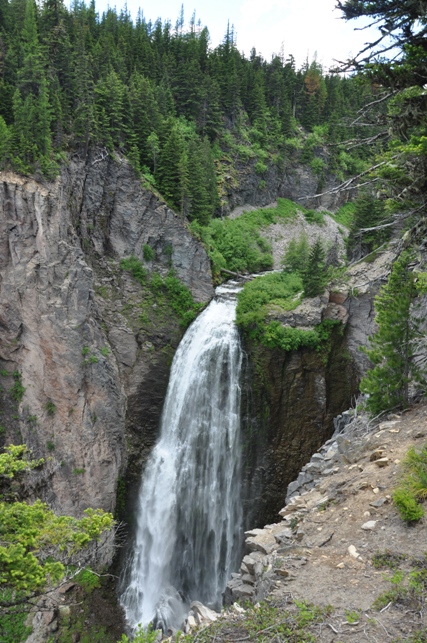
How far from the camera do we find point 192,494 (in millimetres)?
22578

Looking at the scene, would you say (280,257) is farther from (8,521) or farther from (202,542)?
(8,521)

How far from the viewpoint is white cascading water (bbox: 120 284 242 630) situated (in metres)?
21.0

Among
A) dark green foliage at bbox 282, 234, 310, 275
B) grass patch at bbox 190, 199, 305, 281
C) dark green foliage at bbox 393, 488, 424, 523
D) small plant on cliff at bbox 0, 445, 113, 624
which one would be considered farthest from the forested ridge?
small plant on cliff at bbox 0, 445, 113, 624

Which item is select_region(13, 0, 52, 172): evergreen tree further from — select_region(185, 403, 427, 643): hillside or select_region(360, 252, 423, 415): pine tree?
select_region(185, 403, 427, 643): hillside

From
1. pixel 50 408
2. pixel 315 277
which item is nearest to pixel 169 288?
pixel 315 277

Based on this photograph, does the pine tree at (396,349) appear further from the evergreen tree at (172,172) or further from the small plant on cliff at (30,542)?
the evergreen tree at (172,172)

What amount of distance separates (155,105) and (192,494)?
2867 cm

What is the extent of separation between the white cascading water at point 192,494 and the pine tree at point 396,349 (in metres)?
12.1

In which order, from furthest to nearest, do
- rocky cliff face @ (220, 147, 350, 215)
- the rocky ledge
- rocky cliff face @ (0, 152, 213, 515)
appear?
rocky cliff face @ (220, 147, 350, 215) < rocky cliff face @ (0, 152, 213, 515) < the rocky ledge

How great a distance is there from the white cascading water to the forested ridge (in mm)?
12817

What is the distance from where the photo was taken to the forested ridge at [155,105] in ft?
85.0

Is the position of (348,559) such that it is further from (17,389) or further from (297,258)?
(297,258)

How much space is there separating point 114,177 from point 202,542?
2353 centimetres

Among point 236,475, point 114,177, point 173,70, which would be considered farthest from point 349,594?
point 173,70
